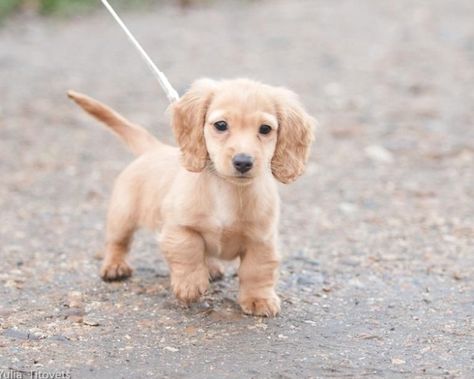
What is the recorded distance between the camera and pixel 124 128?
5.64 meters

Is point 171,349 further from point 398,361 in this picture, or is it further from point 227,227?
point 398,361

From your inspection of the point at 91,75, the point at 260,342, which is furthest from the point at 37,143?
the point at 260,342

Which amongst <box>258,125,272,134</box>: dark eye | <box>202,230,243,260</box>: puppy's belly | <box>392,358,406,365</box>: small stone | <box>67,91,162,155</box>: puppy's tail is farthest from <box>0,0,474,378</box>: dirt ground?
<box>258,125,272,134</box>: dark eye

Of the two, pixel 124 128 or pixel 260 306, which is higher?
pixel 124 128

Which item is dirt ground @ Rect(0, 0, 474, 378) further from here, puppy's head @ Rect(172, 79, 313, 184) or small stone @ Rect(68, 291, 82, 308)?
puppy's head @ Rect(172, 79, 313, 184)

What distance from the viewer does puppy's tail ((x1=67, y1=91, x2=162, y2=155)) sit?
5.58 m

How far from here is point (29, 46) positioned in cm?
1223

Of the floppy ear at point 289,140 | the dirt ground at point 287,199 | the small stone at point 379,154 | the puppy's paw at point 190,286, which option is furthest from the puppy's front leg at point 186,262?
the small stone at point 379,154

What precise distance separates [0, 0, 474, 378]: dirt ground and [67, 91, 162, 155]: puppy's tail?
72cm

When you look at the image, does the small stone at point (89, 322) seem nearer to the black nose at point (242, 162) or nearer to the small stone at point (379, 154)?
the black nose at point (242, 162)

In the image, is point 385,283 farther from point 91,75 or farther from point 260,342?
point 91,75

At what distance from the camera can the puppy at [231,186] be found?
14.6ft

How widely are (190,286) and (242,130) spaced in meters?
0.79

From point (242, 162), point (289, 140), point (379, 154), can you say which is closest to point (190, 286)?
point (242, 162)
